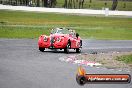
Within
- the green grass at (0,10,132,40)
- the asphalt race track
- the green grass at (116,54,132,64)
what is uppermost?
the asphalt race track

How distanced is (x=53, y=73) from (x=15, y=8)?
79.0m

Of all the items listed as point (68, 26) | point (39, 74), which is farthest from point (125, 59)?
→ point (68, 26)

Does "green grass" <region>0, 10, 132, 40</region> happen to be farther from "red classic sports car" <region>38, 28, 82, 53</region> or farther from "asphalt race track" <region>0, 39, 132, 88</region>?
"asphalt race track" <region>0, 39, 132, 88</region>

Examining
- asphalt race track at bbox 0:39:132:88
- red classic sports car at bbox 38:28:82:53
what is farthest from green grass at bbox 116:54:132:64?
red classic sports car at bbox 38:28:82:53

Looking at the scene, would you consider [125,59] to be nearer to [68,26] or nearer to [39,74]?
[39,74]

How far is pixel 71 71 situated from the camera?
1647cm

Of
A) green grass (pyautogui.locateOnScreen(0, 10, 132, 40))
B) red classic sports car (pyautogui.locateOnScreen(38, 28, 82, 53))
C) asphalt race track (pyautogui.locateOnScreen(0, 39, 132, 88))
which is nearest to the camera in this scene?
asphalt race track (pyautogui.locateOnScreen(0, 39, 132, 88))

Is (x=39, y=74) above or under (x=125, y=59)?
Result: above

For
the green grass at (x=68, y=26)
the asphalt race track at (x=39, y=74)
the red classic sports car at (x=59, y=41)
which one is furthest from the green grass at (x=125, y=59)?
the green grass at (x=68, y=26)

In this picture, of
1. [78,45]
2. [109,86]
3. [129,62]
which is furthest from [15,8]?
[109,86]

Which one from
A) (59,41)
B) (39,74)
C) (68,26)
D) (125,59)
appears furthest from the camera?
(68,26)

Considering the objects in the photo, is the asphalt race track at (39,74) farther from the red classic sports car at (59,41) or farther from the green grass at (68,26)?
the green grass at (68,26)

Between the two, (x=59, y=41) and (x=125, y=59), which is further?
(x=59, y=41)

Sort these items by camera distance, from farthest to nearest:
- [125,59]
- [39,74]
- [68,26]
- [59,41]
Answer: [68,26], [59,41], [125,59], [39,74]
